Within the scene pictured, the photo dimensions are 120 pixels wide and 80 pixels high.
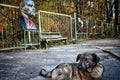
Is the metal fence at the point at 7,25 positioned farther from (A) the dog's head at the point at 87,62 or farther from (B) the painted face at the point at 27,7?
(A) the dog's head at the point at 87,62

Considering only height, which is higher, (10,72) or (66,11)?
(66,11)

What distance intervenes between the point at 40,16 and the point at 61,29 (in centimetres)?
351

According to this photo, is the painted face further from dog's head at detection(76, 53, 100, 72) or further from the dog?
dog's head at detection(76, 53, 100, 72)

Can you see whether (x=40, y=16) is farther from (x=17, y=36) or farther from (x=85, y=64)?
(x=85, y=64)

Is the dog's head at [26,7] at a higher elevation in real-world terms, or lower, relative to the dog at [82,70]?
higher

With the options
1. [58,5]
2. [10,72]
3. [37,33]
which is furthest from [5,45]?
[58,5]

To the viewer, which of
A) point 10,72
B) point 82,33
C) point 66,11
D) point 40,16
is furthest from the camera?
point 66,11

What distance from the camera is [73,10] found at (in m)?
35.4

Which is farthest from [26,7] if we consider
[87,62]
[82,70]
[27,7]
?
[87,62]

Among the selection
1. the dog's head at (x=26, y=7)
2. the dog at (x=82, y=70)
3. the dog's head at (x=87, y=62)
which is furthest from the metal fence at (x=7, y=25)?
the dog's head at (x=87, y=62)

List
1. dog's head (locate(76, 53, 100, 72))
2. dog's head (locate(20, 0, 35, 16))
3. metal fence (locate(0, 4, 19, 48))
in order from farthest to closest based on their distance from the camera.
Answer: dog's head (locate(20, 0, 35, 16))
metal fence (locate(0, 4, 19, 48))
dog's head (locate(76, 53, 100, 72))

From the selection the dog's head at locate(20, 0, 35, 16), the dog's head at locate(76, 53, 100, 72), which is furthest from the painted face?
the dog's head at locate(76, 53, 100, 72)

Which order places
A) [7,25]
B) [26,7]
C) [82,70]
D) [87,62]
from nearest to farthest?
1. [87,62]
2. [82,70]
3. [7,25]
4. [26,7]

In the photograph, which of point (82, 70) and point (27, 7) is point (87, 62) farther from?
point (27, 7)
